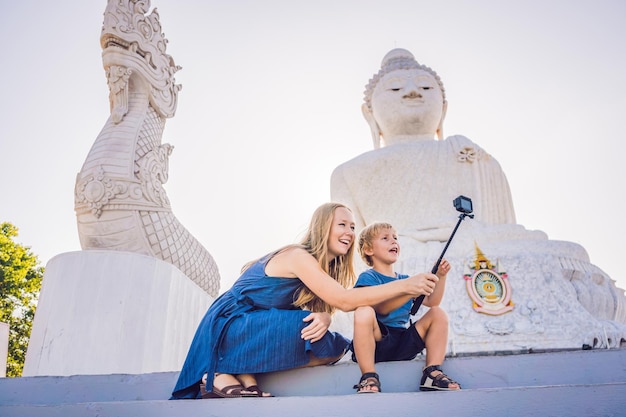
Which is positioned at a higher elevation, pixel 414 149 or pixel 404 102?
pixel 404 102

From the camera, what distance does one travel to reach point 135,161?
5.44 m

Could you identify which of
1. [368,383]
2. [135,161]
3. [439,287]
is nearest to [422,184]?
[135,161]

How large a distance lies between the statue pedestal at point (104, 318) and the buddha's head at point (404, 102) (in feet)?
10.4

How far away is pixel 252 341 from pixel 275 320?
13 centimetres

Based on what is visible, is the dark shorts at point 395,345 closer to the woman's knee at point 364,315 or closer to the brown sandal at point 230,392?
the woman's knee at point 364,315

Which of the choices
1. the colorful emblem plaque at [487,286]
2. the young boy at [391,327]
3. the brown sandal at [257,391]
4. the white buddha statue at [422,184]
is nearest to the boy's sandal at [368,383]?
the young boy at [391,327]

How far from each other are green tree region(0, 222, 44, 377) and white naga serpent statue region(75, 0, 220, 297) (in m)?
8.26

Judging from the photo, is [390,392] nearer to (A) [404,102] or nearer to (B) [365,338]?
(B) [365,338]

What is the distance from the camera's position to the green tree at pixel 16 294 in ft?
41.3

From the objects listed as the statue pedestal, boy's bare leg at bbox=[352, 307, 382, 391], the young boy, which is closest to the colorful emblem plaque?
the young boy

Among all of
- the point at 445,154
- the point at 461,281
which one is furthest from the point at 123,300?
the point at 445,154

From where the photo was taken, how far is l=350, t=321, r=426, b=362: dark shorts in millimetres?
2467

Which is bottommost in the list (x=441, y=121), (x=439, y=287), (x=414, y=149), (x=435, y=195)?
(x=439, y=287)

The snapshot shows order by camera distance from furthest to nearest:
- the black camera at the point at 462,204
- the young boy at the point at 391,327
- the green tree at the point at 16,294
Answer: the green tree at the point at 16,294 < the black camera at the point at 462,204 < the young boy at the point at 391,327
